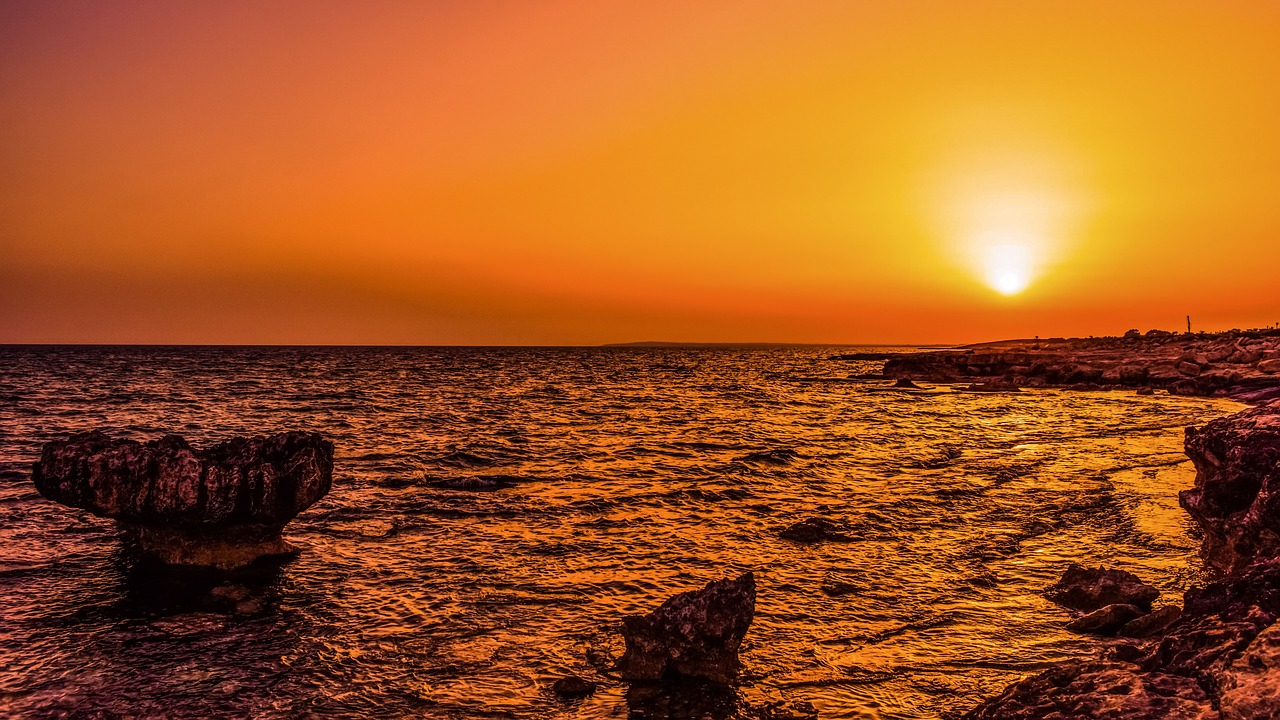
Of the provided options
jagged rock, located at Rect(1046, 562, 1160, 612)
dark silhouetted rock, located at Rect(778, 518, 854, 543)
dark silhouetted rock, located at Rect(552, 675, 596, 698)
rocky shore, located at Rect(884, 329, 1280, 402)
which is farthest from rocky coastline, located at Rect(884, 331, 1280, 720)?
rocky shore, located at Rect(884, 329, 1280, 402)

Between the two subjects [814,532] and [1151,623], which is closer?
[1151,623]

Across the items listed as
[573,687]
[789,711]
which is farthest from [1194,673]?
[573,687]

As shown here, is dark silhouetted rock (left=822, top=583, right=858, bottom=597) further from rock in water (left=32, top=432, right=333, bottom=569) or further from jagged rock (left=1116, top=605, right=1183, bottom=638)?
rock in water (left=32, top=432, right=333, bottom=569)

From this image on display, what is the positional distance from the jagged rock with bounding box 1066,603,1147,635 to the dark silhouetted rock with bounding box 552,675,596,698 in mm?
7064

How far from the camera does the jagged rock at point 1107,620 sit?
32.4 ft

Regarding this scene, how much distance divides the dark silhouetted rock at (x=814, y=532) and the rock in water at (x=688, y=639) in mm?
6932

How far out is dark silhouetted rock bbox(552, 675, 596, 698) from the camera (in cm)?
851

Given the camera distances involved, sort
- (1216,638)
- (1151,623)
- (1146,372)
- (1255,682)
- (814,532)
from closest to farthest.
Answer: (1255,682), (1216,638), (1151,623), (814,532), (1146,372)

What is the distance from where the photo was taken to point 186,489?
12969 millimetres

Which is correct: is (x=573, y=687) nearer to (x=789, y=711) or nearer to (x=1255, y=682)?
(x=789, y=711)

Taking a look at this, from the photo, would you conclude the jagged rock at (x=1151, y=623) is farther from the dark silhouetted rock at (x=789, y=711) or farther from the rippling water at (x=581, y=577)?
the dark silhouetted rock at (x=789, y=711)

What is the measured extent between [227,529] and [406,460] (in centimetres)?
1387

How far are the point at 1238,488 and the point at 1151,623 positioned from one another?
337 cm

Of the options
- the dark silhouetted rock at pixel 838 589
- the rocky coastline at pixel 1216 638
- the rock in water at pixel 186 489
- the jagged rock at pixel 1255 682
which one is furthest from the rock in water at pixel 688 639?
the rock in water at pixel 186 489
